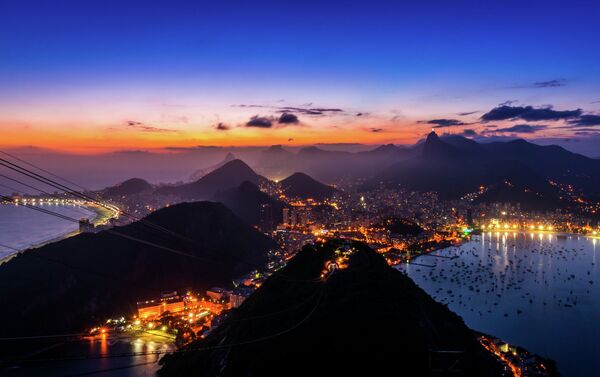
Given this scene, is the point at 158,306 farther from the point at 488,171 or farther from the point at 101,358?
the point at 488,171

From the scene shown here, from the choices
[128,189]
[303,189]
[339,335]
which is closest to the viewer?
[339,335]

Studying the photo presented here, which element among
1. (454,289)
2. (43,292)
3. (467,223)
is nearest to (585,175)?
(467,223)

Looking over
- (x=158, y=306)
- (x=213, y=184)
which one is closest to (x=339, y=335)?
(x=158, y=306)

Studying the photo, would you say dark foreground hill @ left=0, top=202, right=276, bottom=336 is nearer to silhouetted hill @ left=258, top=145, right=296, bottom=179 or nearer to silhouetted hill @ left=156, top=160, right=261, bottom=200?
silhouetted hill @ left=156, top=160, right=261, bottom=200

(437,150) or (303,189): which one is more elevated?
(437,150)

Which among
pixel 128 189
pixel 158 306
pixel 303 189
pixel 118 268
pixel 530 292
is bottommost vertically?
pixel 530 292

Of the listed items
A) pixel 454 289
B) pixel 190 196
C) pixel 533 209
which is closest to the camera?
pixel 454 289

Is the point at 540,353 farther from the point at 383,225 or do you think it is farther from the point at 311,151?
the point at 311,151

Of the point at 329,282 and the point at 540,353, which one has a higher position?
the point at 329,282
